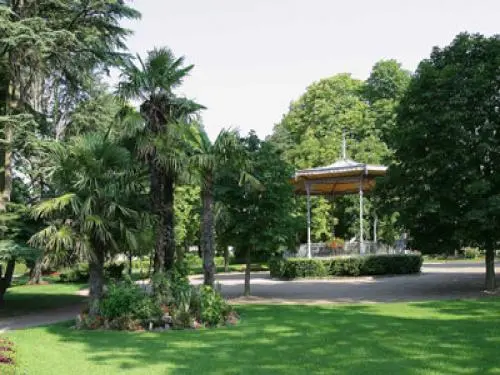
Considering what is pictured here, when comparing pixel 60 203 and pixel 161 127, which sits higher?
pixel 161 127

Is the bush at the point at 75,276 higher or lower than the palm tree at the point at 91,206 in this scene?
lower

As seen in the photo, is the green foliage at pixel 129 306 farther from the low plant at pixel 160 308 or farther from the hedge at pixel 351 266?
the hedge at pixel 351 266

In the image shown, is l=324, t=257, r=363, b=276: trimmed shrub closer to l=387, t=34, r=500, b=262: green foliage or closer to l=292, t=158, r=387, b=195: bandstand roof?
l=292, t=158, r=387, b=195: bandstand roof

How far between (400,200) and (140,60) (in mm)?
10310

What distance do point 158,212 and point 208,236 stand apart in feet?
5.16

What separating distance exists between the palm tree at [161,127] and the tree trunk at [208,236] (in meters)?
0.97

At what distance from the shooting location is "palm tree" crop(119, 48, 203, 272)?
1421 cm

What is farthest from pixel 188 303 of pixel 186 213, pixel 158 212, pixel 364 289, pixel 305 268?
pixel 186 213

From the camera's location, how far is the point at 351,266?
87.0 ft

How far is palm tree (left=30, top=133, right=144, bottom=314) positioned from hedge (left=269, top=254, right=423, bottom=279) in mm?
13614

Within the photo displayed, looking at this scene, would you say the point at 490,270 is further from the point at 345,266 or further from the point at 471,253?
the point at 471,253

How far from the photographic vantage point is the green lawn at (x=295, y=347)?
24.9 feet

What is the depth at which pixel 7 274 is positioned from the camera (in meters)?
18.8

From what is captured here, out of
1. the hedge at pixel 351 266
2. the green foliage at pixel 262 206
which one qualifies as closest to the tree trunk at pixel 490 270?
the green foliage at pixel 262 206
